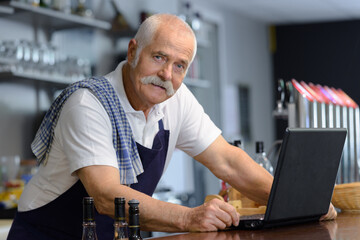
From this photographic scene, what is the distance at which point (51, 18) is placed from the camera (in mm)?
3977

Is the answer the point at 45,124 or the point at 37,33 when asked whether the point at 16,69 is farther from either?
the point at 45,124

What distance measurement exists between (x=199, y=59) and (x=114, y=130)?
14.8ft

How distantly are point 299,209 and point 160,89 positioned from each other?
A: 1.76ft

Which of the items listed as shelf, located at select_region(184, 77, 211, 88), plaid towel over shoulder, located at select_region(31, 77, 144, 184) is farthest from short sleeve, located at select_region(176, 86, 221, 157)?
shelf, located at select_region(184, 77, 211, 88)

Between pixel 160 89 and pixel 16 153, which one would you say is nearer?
pixel 160 89

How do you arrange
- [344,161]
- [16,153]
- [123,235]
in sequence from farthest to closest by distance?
1. [16,153]
2. [344,161]
3. [123,235]

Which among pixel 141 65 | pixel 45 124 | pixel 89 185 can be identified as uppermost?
pixel 141 65

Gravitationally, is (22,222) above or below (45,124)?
below

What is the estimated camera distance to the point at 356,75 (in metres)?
7.68

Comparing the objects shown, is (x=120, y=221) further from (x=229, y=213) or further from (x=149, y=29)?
(x=149, y=29)

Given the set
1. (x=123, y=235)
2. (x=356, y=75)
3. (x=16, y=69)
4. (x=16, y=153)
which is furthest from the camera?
(x=356, y=75)

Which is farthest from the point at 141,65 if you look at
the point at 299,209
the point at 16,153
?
the point at 16,153

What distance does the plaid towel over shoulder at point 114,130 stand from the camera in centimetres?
173

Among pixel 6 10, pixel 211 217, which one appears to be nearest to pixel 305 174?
pixel 211 217
